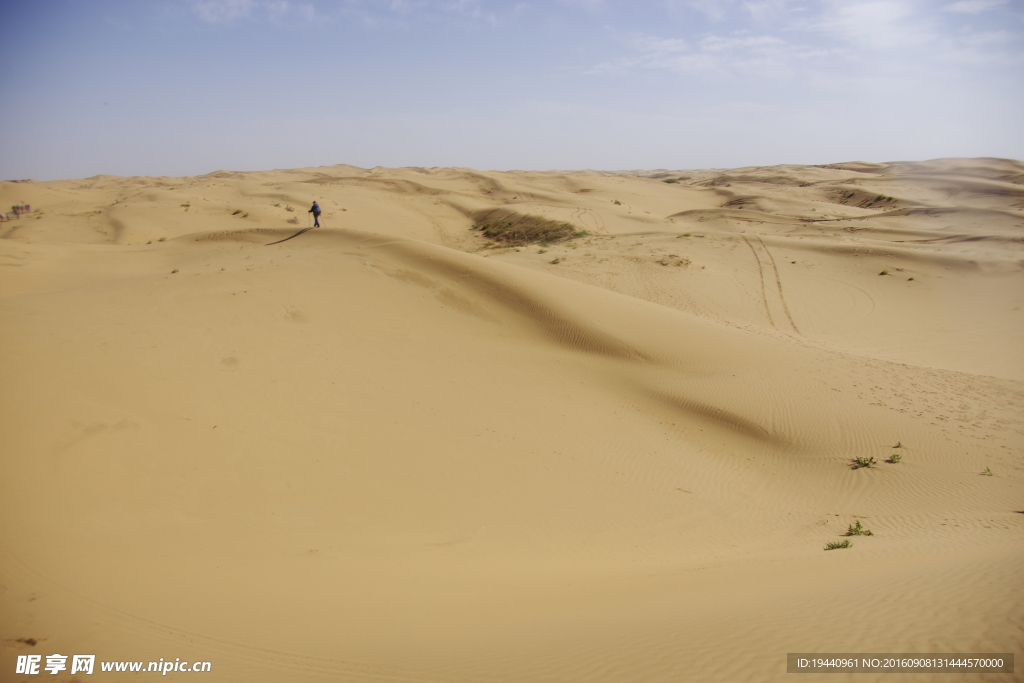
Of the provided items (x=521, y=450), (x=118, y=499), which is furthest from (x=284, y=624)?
(x=521, y=450)

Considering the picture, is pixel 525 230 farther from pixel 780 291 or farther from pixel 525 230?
pixel 780 291

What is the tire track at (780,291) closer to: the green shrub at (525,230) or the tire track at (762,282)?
the tire track at (762,282)

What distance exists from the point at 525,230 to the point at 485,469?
20444mm

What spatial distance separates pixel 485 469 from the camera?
683 cm

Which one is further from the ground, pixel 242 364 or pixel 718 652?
pixel 242 364

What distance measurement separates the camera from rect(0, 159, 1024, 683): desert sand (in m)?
3.73

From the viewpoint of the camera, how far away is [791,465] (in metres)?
7.57

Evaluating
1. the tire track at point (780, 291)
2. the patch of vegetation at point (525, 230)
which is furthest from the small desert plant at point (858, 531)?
the patch of vegetation at point (525, 230)

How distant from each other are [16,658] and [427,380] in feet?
20.0

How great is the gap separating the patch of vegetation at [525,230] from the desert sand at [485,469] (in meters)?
8.11

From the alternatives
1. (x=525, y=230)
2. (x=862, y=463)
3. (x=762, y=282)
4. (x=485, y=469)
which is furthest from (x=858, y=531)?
(x=525, y=230)

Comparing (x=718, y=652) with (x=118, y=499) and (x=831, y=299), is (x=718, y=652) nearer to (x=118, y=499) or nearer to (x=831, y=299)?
(x=118, y=499)

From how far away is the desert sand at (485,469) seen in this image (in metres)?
3.73

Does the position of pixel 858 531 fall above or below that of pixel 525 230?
below
